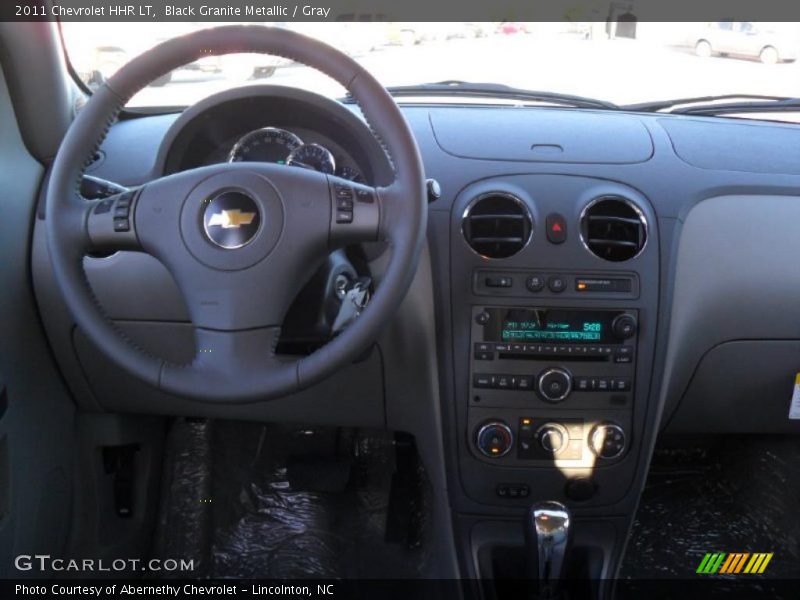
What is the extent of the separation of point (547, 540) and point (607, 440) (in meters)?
0.29

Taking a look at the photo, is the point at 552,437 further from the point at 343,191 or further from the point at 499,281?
the point at 343,191

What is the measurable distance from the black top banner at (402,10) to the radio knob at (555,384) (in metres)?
0.89

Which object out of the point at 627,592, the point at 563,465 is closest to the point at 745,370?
the point at 563,465

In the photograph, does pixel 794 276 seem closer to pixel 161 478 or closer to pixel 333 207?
pixel 333 207

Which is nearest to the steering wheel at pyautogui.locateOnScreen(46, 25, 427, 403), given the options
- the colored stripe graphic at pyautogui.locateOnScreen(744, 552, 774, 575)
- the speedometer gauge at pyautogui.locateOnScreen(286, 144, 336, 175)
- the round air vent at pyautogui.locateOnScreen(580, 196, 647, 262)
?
the speedometer gauge at pyautogui.locateOnScreen(286, 144, 336, 175)

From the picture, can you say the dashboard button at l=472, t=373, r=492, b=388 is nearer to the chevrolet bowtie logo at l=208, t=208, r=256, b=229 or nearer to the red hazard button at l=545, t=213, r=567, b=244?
the red hazard button at l=545, t=213, r=567, b=244

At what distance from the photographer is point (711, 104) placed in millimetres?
2252

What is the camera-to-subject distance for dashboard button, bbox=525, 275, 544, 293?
1.81 meters

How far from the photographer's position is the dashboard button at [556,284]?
1.81 m

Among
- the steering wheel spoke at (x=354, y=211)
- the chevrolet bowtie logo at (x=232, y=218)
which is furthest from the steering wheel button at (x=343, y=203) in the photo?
Result: the chevrolet bowtie logo at (x=232, y=218)

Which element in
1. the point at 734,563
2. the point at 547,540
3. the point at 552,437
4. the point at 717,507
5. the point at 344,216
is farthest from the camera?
the point at 717,507

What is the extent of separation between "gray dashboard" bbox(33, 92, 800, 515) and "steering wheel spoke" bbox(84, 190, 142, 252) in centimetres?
38

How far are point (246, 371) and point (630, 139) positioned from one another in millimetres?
1147
